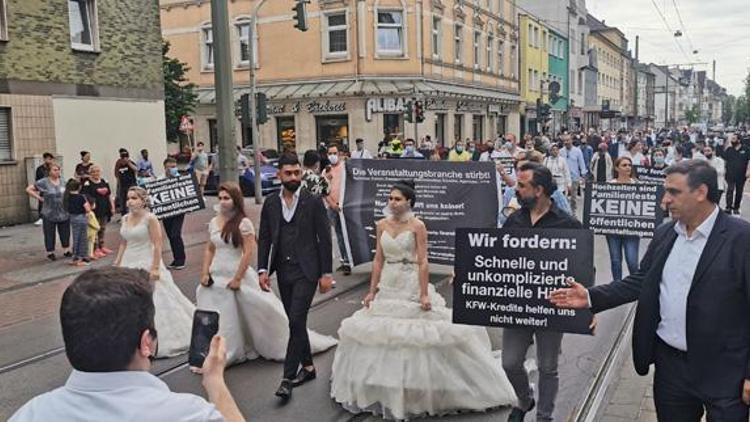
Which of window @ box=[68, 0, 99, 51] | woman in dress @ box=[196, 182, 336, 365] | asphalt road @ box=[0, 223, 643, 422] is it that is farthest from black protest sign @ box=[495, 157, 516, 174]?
window @ box=[68, 0, 99, 51]

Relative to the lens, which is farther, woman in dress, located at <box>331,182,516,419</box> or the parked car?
the parked car

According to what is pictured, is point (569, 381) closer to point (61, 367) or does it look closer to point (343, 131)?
point (61, 367)

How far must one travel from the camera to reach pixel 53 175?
1327 centimetres

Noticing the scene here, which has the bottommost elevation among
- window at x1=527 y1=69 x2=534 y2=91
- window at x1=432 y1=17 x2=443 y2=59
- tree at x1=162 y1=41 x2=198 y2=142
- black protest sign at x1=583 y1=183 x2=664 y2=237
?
black protest sign at x1=583 y1=183 x2=664 y2=237

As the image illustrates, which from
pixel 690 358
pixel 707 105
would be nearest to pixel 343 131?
pixel 690 358

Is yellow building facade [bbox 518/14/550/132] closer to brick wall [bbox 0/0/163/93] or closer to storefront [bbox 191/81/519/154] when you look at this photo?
storefront [bbox 191/81/519/154]

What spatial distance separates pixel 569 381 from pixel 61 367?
4669 millimetres

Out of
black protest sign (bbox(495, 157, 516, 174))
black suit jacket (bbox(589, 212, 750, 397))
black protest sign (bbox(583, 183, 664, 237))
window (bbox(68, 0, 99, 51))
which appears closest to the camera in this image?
black suit jacket (bbox(589, 212, 750, 397))

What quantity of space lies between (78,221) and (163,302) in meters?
5.93

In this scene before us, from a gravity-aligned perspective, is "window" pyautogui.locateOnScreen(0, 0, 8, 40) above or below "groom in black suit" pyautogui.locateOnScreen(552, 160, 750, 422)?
above

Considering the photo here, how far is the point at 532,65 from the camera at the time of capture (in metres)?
55.0

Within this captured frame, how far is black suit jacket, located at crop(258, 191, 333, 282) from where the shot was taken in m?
5.91

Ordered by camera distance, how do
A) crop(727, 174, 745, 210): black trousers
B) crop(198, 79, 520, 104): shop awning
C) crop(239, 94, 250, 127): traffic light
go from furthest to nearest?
crop(198, 79, 520, 104): shop awning < crop(239, 94, 250, 127): traffic light < crop(727, 174, 745, 210): black trousers

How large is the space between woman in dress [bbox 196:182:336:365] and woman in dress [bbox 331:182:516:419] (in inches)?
52.4
